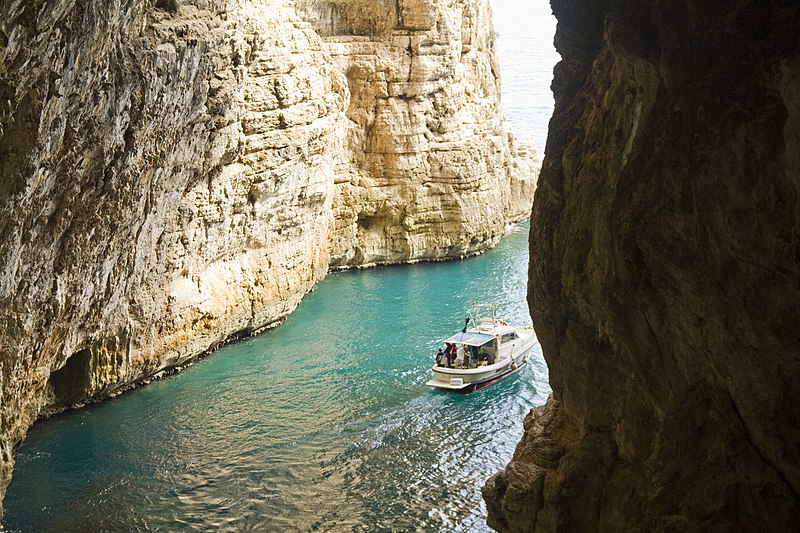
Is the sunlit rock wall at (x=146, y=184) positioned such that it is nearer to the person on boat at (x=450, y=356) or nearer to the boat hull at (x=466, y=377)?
the person on boat at (x=450, y=356)

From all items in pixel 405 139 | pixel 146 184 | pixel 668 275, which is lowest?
pixel 668 275

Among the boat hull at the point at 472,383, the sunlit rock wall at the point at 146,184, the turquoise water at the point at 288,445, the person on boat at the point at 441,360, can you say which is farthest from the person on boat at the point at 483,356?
the sunlit rock wall at the point at 146,184

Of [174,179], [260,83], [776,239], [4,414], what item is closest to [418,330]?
[260,83]

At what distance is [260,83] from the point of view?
25.2 metres

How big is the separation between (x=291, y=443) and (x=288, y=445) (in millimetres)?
135

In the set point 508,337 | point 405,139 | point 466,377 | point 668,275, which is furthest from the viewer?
point 405,139

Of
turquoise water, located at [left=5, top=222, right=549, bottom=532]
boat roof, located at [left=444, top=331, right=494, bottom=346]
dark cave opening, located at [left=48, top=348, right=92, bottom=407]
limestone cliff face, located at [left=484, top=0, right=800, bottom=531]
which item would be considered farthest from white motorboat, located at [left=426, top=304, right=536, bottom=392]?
limestone cliff face, located at [left=484, top=0, right=800, bottom=531]

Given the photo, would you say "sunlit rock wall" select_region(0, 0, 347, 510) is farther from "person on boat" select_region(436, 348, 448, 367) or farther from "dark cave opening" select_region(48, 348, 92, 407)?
"person on boat" select_region(436, 348, 448, 367)

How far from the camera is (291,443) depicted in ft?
64.4

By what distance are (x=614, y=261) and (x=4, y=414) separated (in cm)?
1013

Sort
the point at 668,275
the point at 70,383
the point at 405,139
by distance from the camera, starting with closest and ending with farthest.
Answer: the point at 668,275
the point at 70,383
the point at 405,139

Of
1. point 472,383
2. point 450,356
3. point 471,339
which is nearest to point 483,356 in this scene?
point 471,339

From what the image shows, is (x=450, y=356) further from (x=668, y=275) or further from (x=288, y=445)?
(x=668, y=275)

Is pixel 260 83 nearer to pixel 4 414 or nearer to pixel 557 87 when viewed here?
pixel 4 414
